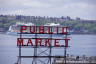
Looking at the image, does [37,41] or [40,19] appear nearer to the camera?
[37,41]

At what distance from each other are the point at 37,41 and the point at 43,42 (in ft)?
1.67

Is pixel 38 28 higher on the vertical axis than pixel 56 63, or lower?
higher

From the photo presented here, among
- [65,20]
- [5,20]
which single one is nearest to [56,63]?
[65,20]

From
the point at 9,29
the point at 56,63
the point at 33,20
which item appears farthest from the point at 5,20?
the point at 56,63

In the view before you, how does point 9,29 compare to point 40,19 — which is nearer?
point 40,19

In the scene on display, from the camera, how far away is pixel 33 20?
64.8 m

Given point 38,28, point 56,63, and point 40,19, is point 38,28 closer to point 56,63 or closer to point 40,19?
point 56,63

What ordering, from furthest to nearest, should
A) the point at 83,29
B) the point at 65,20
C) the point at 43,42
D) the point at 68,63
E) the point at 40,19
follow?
the point at 83,29 < the point at 65,20 < the point at 40,19 < the point at 68,63 < the point at 43,42

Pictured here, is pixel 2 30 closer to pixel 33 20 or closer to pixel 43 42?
pixel 33 20

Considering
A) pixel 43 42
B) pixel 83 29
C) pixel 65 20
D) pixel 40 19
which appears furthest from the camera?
pixel 83 29

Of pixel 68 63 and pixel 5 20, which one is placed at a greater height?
pixel 5 20

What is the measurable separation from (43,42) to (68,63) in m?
3.68

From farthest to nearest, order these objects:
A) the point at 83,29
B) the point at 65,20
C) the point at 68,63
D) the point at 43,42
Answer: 1. the point at 83,29
2. the point at 65,20
3. the point at 68,63
4. the point at 43,42

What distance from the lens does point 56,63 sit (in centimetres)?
3241
